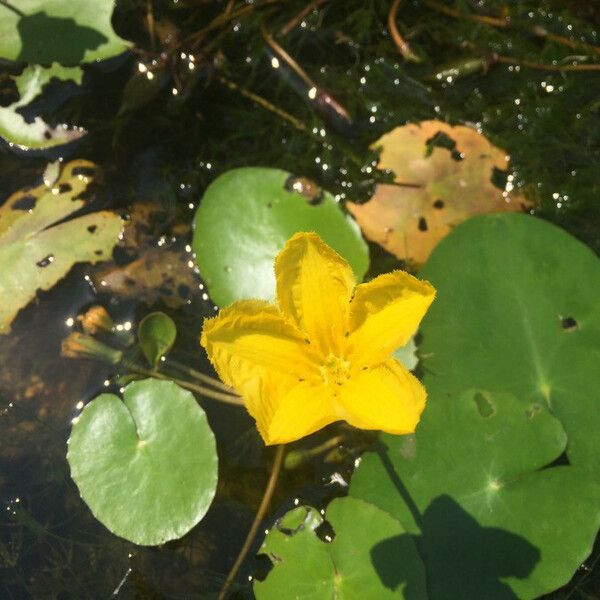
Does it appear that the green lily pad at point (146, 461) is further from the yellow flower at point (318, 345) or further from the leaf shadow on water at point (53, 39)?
the leaf shadow on water at point (53, 39)

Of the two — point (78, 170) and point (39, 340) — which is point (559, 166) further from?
point (39, 340)

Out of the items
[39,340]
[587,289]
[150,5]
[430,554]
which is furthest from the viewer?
[150,5]

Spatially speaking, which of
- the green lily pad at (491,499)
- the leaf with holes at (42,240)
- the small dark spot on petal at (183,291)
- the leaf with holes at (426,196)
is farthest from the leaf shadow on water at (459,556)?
the leaf with holes at (42,240)

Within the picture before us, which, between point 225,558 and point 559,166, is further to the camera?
point 559,166

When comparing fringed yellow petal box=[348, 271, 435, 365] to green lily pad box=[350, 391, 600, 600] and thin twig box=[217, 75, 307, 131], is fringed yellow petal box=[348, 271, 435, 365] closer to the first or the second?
green lily pad box=[350, 391, 600, 600]

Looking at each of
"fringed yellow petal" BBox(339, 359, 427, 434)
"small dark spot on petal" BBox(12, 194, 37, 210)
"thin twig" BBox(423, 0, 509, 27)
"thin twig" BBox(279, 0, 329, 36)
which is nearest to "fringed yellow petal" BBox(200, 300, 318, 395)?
"fringed yellow petal" BBox(339, 359, 427, 434)

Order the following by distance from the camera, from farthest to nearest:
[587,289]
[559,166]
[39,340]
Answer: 1. [559,166]
2. [39,340]
3. [587,289]

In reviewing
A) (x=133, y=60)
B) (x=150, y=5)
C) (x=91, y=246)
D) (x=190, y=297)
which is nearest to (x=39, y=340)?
(x=91, y=246)

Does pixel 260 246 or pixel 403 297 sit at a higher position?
pixel 403 297
